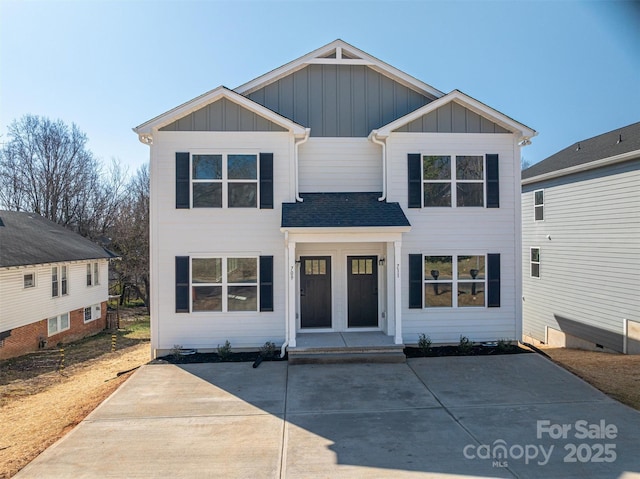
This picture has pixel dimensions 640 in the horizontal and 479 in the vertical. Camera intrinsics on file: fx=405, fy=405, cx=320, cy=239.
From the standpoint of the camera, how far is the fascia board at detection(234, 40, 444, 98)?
10.2 m

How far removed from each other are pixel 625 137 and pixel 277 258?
12.5 m

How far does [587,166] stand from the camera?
13023 millimetres

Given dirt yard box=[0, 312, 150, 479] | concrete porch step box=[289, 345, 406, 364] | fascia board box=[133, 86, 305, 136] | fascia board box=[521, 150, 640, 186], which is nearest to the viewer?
dirt yard box=[0, 312, 150, 479]

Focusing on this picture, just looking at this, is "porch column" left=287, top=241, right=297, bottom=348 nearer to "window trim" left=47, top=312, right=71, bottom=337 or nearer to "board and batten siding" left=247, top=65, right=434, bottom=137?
"board and batten siding" left=247, top=65, right=434, bottom=137

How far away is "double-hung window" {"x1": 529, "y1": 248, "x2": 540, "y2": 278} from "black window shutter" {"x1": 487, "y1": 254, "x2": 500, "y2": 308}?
24.5 feet

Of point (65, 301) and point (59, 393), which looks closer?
point (59, 393)

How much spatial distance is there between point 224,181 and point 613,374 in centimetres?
930

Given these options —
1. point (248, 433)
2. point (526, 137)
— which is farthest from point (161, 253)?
point (526, 137)

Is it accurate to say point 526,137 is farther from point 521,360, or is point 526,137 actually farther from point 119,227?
point 119,227

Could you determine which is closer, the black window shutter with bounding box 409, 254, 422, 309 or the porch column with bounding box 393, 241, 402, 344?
the porch column with bounding box 393, 241, 402, 344

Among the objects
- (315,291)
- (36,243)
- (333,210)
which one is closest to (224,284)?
(315,291)

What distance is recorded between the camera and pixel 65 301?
60.8 ft

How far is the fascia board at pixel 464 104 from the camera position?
9.66 m

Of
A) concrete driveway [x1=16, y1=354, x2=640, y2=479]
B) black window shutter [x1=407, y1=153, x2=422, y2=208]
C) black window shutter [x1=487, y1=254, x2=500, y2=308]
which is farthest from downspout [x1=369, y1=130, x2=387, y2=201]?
concrete driveway [x1=16, y1=354, x2=640, y2=479]
